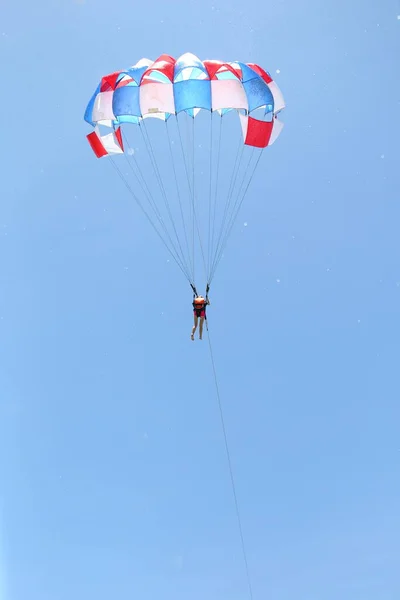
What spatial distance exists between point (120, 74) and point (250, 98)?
13.9 feet

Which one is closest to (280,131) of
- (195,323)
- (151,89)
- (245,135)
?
(245,135)

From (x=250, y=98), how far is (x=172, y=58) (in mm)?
3010

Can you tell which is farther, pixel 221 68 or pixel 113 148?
pixel 113 148

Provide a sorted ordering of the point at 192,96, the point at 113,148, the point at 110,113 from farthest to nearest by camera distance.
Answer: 1. the point at 113,148
2. the point at 110,113
3. the point at 192,96

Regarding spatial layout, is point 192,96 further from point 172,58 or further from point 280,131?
point 280,131

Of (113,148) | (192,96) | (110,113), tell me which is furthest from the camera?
(113,148)

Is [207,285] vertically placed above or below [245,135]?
below

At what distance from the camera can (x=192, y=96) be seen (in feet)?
59.8

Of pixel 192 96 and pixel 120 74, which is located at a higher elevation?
pixel 120 74

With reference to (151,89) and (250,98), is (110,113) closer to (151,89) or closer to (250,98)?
(151,89)

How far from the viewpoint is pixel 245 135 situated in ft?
66.0

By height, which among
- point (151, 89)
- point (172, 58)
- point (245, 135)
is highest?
point (172, 58)

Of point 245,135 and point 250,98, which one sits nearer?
point 250,98

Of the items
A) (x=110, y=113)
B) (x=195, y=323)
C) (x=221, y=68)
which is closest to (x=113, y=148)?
(x=110, y=113)
